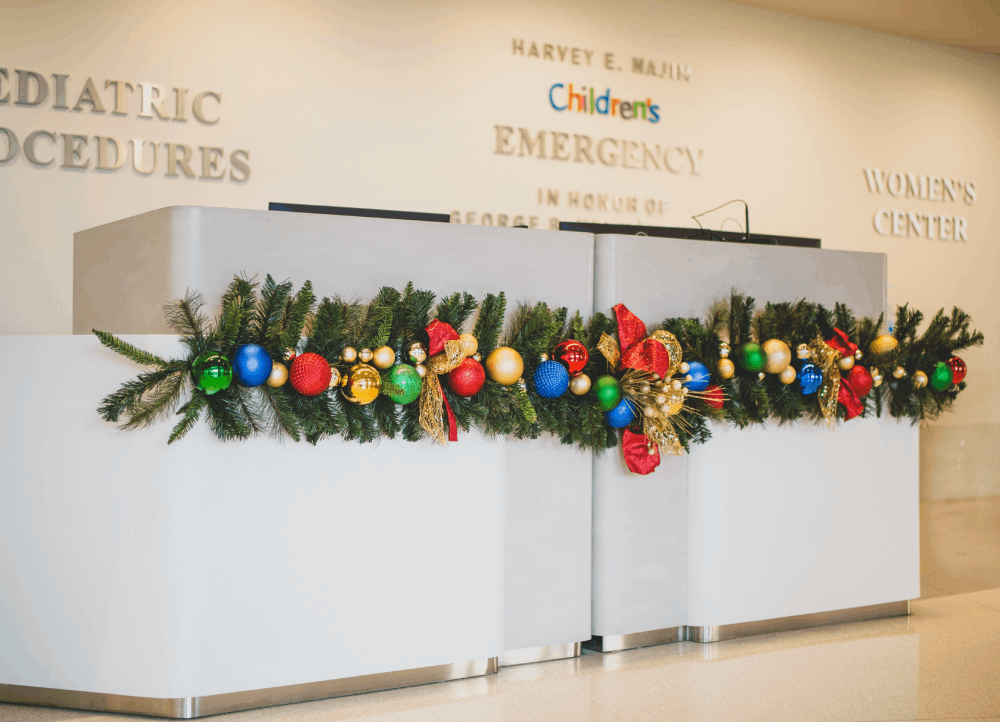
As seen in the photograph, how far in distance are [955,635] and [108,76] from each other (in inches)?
165

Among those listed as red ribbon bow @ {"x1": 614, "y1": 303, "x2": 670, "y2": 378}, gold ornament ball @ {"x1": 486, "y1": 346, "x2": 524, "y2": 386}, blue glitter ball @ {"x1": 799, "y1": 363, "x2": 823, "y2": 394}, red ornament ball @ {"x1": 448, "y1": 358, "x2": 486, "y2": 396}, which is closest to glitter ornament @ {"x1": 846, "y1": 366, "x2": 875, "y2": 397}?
blue glitter ball @ {"x1": 799, "y1": 363, "x2": 823, "y2": 394}

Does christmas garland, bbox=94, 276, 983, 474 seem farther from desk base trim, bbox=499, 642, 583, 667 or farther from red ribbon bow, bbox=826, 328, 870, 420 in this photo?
desk base trim, bbox=499, 642, 583, 667

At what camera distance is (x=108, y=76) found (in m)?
4.06

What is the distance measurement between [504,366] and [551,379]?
0.15 meters

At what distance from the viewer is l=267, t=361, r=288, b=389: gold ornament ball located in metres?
2.19

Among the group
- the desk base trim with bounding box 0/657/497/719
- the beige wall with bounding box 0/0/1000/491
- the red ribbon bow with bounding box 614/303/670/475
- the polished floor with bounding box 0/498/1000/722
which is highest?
the beige wall with bounding box 0/0/1000/491

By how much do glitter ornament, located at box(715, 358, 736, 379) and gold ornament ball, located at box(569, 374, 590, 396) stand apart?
468 millimetres

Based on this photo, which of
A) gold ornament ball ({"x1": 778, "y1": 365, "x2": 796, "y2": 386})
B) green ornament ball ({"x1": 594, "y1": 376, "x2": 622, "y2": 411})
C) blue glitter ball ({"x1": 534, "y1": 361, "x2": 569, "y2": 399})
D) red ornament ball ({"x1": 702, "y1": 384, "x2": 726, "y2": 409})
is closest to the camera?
blue glitter ball ({"x1": 534, "y1": 361, "x2": 569, "y2": 399})

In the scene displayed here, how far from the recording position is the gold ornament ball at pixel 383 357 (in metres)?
2.30

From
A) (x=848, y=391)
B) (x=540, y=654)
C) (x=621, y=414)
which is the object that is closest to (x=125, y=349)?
(x=621, y=414)

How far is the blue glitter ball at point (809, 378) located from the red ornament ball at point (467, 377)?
3.71 feet

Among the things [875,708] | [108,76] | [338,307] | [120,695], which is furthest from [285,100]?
[875,708]

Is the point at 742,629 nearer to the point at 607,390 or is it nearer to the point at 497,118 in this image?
the point at 607,390

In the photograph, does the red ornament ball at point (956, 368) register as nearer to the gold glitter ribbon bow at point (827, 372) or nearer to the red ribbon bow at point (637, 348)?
the gold glitter ribbon bow at point (827, 372)
